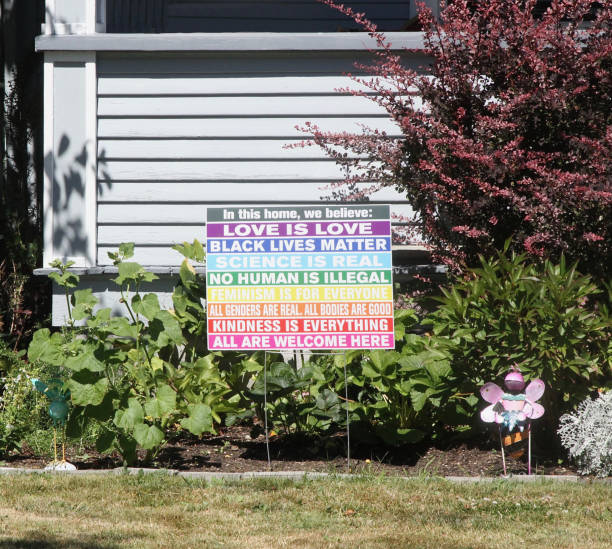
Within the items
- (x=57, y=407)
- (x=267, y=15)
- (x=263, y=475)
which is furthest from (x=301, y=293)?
(x=267, y=15)

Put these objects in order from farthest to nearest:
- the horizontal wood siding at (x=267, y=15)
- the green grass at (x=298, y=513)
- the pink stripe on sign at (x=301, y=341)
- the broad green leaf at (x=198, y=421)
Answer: the horizontal wood siding at (x=267, y=15)
the pink stripe on sign at (x=301, y=341)
the broad green leaf at (x=198, y=421)
the green grass at (x=298, y=513)

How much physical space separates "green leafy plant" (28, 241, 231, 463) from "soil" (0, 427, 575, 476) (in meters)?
0.20

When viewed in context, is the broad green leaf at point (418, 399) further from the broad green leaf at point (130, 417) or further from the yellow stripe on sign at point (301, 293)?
the broad green leaf at point (130, 417)

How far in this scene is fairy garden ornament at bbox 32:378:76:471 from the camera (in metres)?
5.32

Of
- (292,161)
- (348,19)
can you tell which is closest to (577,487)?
Answer: (292,161)

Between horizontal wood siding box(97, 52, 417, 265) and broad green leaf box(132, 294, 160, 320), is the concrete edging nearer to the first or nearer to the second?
broad green leaf box(132, 294, 160, 320)

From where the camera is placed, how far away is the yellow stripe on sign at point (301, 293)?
5.46 metres

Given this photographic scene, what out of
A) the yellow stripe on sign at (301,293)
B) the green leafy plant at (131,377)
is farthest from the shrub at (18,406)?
the yellow stripe on sign at (301,293)

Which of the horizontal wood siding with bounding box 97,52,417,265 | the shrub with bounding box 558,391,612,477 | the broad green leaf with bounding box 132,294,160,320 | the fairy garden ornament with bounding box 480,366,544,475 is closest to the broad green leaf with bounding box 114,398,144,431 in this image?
the broad green leaf with bounding box 132,294,160,320

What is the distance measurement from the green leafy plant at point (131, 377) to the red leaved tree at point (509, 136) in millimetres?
1912

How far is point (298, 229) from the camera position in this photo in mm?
5488

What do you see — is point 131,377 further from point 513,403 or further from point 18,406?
point 513,403

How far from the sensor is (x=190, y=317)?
20.1 ft

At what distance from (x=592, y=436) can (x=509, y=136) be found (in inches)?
84.6
